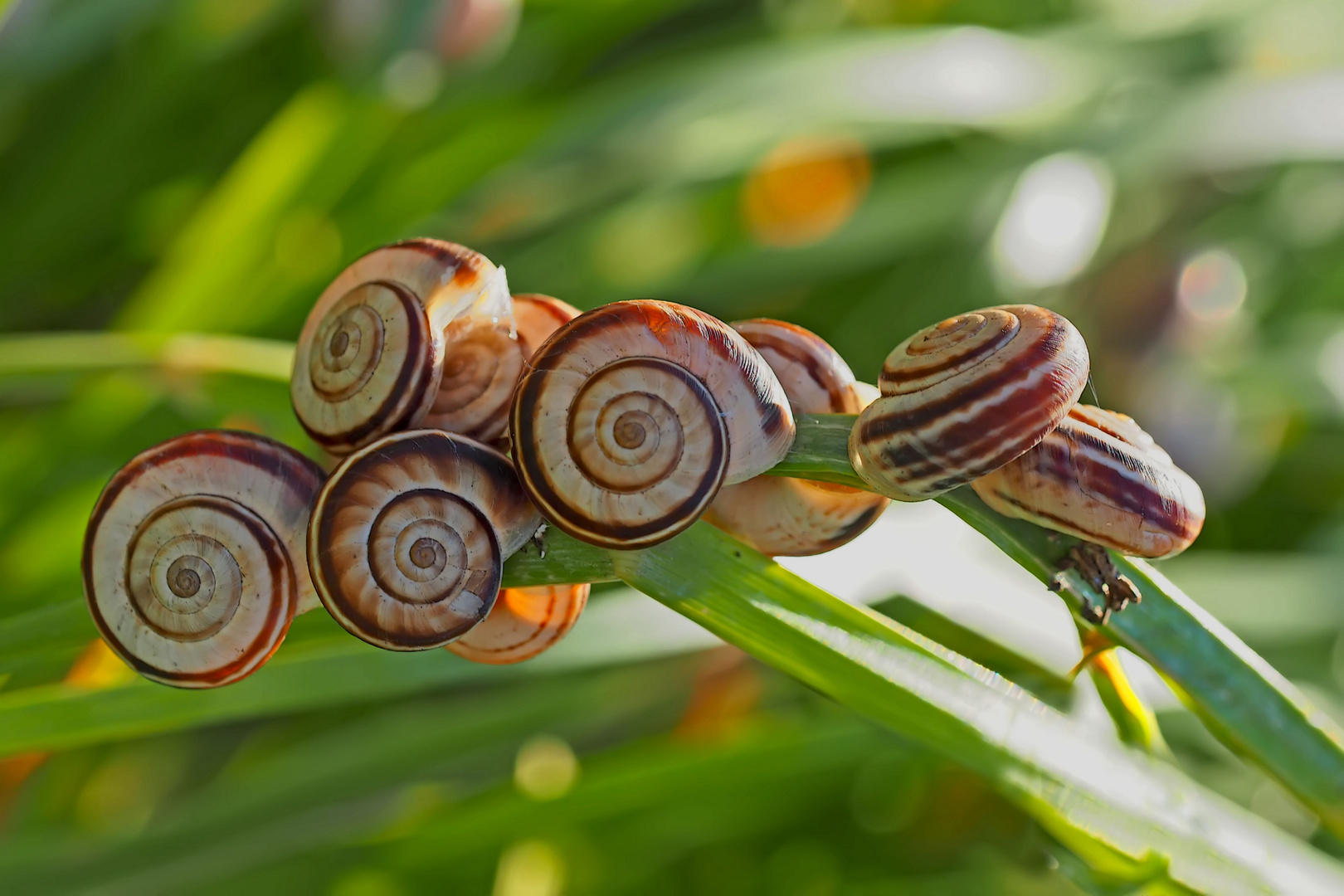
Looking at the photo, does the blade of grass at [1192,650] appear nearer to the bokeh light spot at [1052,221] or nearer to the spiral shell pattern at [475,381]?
the spiral shell pattern at [475,381]

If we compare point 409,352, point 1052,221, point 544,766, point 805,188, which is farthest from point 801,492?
point 805,188

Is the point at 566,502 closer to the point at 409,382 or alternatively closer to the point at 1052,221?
the point at 409,382

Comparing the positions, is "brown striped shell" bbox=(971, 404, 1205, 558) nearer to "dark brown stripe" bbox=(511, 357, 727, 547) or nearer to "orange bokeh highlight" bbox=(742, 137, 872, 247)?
"dark brown stripe" bbox=(511, 357, 727, 547)

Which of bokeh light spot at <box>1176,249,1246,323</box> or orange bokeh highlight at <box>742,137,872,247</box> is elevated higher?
orange bokeh highlight at <box>742,137,872,247</box>

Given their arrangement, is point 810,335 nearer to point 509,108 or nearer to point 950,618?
point 950,618

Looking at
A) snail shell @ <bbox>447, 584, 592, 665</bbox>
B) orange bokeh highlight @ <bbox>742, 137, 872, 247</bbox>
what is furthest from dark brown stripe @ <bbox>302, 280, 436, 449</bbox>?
orange bokeh highlight @ <bbox>742, 137, 872, 247</bbox>
